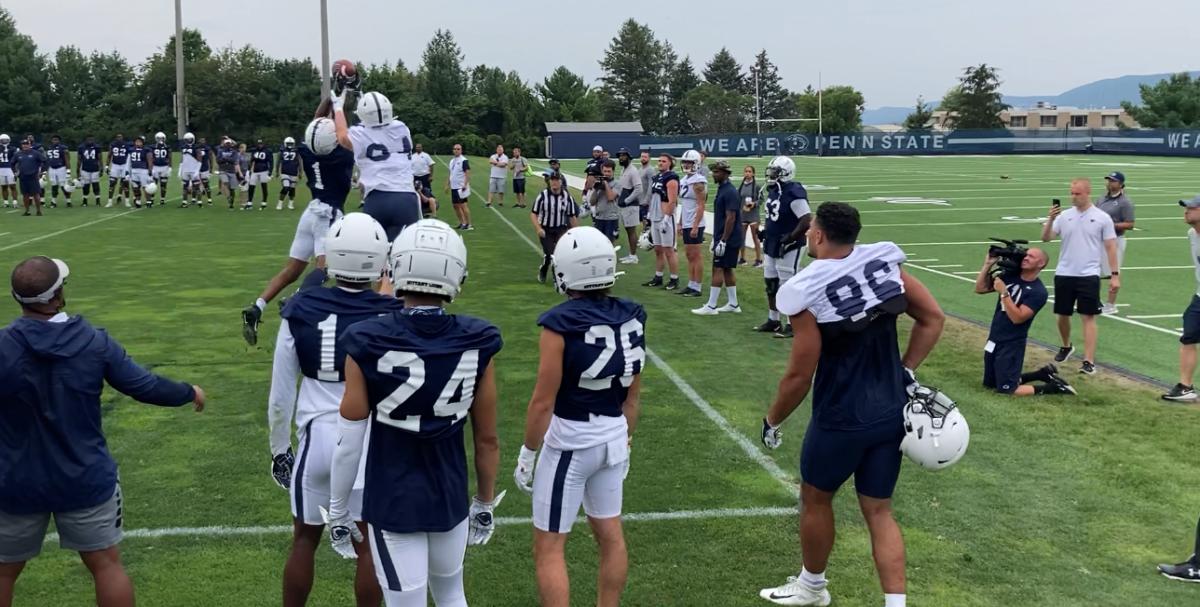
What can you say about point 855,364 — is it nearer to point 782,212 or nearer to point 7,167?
point 782,212

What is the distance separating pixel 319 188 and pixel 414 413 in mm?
5938

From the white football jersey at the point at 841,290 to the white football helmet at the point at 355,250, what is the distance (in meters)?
1.75

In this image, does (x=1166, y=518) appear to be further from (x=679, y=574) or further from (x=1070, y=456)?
(x=679, y=574)

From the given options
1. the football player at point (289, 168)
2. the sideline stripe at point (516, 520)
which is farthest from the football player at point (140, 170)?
the sideline stripe at point (516, 520)

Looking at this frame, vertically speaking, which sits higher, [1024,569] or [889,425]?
[889,425]

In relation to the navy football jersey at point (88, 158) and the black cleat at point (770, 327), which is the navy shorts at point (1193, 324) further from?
the navy football jersey at point (88, 158)

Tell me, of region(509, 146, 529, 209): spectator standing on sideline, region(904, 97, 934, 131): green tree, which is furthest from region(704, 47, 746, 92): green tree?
region(509, 146, 529, 209): spectator standing on sideline

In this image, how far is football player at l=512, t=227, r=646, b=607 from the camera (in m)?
4.00

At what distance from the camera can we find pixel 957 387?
8914 mm

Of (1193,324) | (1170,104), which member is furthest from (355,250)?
(1170,104)

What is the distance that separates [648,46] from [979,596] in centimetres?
11847

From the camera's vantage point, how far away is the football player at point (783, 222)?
11.1 meters

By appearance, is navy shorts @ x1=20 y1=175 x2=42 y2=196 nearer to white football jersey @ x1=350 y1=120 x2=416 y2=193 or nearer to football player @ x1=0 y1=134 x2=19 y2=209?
football player @ x1=0 y1=134 x2=19 y2=209

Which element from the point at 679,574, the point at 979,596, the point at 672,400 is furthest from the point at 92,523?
the point at 672,400
